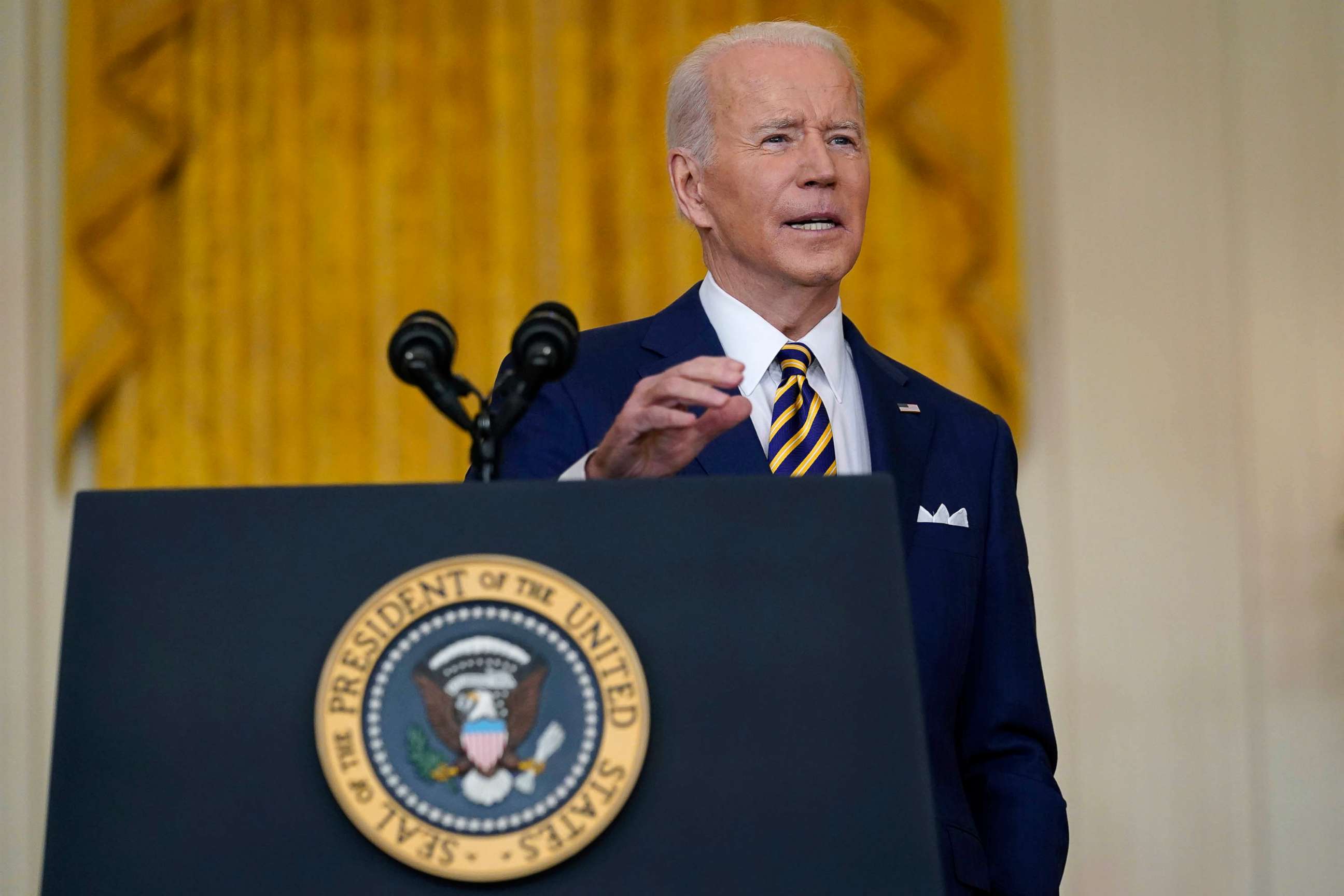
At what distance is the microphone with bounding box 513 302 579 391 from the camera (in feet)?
3.41

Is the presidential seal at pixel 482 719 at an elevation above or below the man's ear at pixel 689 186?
below

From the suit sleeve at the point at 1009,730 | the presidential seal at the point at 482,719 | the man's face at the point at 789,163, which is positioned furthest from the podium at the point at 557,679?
the man's face at the point at 789,163

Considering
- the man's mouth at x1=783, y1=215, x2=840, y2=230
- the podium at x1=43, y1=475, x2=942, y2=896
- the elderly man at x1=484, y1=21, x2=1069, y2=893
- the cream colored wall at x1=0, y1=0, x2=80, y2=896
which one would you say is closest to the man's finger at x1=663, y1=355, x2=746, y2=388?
the podium at x1=43, y1=475, x2=942, y2=896

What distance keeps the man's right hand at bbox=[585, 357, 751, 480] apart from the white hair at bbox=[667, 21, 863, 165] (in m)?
0.71

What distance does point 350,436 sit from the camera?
385cm

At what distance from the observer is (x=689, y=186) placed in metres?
1.79

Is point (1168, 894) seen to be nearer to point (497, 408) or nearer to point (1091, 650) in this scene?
point (1091, 650)

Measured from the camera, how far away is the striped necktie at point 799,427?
5.00ft

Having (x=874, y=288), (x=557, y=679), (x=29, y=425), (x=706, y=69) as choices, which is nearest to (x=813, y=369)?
(x=706, y=69)

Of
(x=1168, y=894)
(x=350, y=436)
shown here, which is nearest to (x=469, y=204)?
(x=350, y=436)

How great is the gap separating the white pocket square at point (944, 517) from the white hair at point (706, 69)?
493 mm

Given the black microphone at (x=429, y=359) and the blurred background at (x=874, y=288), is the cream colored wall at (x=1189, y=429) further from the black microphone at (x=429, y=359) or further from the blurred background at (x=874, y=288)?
the black microphone at (x=429, y=359)

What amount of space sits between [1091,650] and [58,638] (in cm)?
274

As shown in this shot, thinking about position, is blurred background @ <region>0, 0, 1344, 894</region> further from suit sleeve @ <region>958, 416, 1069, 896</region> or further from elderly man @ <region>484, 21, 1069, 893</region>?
suit sleeve @ <region>958, 416, 1069, 896</region>
